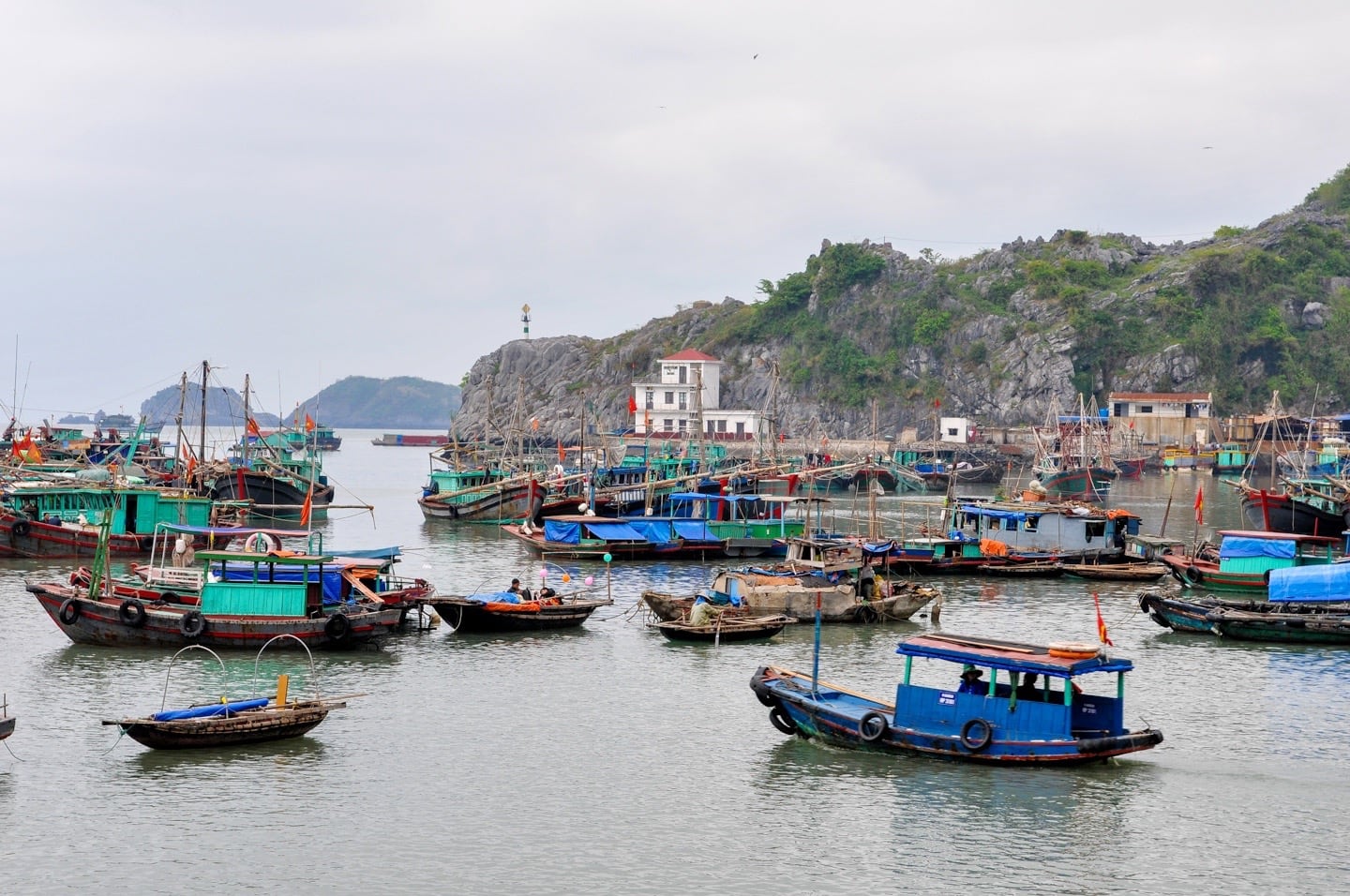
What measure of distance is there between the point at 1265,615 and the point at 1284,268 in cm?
13682

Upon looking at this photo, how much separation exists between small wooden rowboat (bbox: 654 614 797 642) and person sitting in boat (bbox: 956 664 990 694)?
526 inches

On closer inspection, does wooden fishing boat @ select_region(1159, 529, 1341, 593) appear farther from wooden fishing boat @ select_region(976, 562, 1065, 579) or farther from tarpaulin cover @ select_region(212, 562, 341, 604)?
tarpaulin cover @ select_region(212, 562, 341, 604)

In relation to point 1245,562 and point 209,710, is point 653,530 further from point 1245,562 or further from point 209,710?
point 209,710

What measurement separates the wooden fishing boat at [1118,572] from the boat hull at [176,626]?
98.9 feet

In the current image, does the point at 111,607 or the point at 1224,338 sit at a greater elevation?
the point at 1224,338

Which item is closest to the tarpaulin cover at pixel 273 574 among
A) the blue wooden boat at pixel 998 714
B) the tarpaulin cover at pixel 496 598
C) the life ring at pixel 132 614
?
the life ring at pixel 132 614

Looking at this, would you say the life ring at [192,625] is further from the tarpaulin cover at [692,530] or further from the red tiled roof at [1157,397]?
the red tiled roof at [1157,397]

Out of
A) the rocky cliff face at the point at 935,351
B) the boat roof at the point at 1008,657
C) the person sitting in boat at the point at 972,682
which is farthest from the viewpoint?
the rocky cliff face at the point at 935,351

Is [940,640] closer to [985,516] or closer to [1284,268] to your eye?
[985,516]

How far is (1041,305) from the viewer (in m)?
162

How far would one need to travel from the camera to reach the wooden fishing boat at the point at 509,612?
44156 mm

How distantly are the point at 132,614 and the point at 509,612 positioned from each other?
1080cm

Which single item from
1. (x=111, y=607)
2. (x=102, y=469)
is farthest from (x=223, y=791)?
(x=102, y=469)

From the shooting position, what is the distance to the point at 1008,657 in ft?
97.0
